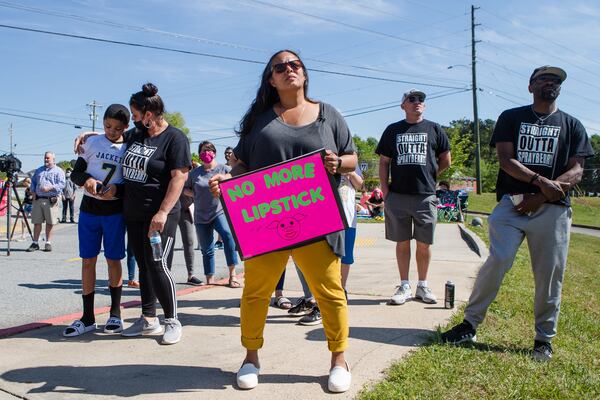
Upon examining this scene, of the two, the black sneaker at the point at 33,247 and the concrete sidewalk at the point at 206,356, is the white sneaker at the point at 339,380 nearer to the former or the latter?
the concrete sidewalk at the point at 206,356

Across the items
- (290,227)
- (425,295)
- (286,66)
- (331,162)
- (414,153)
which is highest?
(286,66)

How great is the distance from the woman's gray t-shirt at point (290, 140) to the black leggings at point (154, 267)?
128 centimetres

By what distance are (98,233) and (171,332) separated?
106cm

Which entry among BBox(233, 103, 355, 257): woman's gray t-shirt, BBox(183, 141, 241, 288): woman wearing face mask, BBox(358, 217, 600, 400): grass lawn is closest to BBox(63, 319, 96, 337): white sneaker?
BBox(233, 103, 355, 257): woman's gray t-shirt

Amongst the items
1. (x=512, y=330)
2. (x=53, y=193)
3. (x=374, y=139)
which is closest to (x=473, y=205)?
(x=53, y=193)

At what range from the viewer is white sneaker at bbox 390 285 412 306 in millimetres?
5289

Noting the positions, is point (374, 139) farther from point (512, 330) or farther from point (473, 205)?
point (512, 330)

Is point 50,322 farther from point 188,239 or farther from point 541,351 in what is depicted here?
point 541,351

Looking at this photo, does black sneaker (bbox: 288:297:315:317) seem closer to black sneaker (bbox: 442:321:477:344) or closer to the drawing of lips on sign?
black sneaker (bbox: 442:321:477:344)

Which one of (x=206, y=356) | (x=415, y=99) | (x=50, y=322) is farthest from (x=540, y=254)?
(x=50, y=322)

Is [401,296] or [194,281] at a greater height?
[401,296]

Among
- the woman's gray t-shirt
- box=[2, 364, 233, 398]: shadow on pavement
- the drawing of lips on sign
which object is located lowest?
box=[2, 364, 233, 398]: shadow on pavement

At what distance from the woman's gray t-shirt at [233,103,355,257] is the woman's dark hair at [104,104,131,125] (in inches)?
64.7

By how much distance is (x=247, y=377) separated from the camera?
10.5ft
